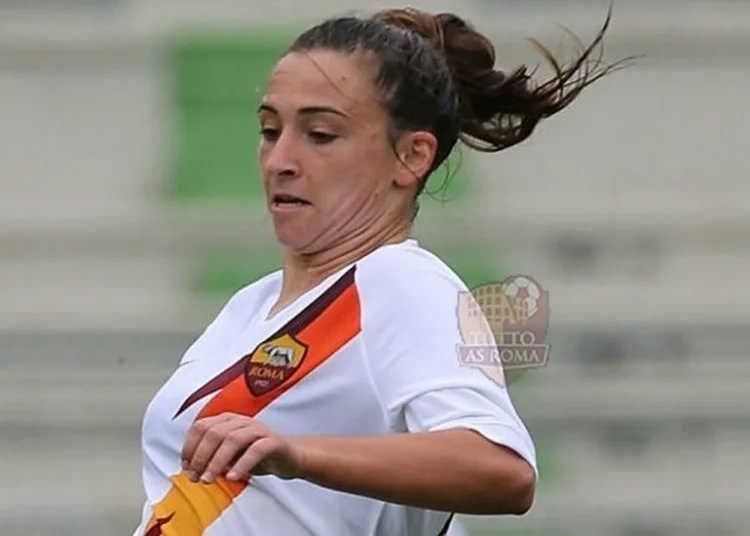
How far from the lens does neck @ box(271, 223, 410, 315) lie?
168cm

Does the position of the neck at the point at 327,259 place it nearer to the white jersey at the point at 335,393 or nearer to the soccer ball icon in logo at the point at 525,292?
the white jersey at the point at 335,393

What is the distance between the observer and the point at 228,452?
136 centimetres

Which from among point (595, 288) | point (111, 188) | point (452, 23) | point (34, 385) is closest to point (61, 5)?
point (111, 188)

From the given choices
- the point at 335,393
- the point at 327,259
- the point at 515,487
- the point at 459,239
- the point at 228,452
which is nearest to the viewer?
the point at 228,452

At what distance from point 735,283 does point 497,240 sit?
0.59 meters

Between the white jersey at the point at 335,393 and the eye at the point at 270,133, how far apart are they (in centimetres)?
12

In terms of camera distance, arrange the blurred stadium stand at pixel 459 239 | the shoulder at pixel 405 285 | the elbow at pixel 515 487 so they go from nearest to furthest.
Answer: the elbow at pixel 515 487, the shoulder at pixel 405 285, the blurred stadium stand at pixel 459 239

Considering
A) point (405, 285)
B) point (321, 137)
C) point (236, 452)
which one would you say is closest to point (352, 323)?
point (405, 285)

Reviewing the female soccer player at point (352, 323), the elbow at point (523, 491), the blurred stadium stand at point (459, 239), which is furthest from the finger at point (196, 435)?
the blurred stadium stand at point (459, 239)

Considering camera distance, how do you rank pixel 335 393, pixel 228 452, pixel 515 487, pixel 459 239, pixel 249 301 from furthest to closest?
pixel 459 239 < pixel 249 301 < pixel 335 393 < pixel 515 487 < pixel 228 452

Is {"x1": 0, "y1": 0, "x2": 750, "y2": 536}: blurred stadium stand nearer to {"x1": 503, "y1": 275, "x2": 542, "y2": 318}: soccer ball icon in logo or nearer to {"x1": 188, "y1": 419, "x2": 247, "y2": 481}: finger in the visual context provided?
{"x1": 503, "y1": 275, "x2": 542, "y2": 318}: soccer ball icon in logo

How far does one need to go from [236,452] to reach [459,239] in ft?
11.6

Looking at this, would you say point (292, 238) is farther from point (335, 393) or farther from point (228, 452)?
point (228, 452)

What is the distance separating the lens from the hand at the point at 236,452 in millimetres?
1361
